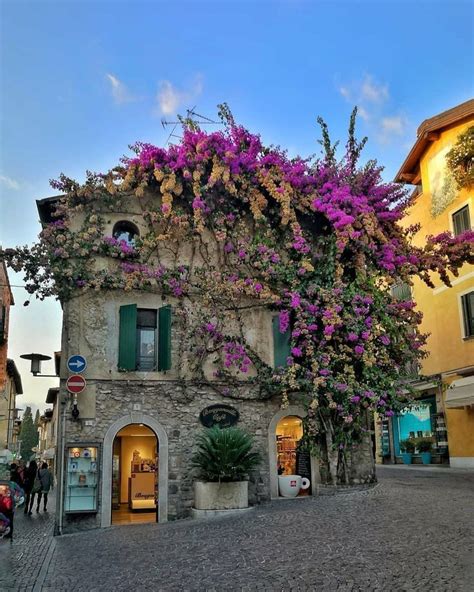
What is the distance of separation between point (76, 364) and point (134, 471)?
17.1 ft

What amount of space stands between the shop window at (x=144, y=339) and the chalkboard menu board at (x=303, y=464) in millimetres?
4380

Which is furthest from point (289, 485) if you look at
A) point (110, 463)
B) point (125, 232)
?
point (125, 232)

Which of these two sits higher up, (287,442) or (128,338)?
(128,338)

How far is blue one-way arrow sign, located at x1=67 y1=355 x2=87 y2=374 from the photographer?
13477mm

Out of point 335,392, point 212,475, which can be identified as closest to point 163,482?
point 212,475

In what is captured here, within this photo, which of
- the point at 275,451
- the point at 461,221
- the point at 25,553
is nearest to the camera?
the point at 25,553

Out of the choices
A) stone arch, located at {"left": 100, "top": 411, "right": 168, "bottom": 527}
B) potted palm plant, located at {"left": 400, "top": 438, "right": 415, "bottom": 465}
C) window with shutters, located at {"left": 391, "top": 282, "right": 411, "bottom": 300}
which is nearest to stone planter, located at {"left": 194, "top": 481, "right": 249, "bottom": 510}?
stone arch, located at {"left": 100, "top": 411, "right": 168, "bottom": 527}

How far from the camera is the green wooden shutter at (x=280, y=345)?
15555 millimetres

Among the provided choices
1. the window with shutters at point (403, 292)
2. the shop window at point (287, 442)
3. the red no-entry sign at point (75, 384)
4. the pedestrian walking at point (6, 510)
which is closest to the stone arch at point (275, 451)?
the shop window at point (287, 442)

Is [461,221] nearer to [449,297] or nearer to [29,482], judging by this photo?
[449,297]

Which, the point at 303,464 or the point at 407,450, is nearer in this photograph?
the point at 303,464

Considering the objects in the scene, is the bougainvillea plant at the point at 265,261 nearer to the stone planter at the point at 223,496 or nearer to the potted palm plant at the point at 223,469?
the potted palm plant at the point at 223,469

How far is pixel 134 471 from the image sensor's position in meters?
17.3

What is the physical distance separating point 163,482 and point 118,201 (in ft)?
23.4
